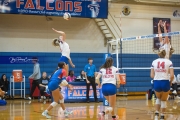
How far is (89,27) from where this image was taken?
782 inches

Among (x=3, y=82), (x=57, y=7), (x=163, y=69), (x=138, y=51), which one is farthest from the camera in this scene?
(x=138, y=51)

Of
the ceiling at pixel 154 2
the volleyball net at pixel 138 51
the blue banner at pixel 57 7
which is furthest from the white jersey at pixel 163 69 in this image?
the ceiling at pixel 154 2

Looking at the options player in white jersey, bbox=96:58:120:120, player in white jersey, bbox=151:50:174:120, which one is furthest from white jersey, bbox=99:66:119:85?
player in white jersey, bbox=151:50:174:120

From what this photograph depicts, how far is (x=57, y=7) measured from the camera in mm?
17484

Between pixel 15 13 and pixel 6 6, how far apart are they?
0.54 meters

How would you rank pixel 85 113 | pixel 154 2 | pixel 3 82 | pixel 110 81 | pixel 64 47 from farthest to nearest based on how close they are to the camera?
1. pixel 154 2
2. pixel 3 82
3. pixel 64 47
4. pixel 85 113
5. pixel 110 81

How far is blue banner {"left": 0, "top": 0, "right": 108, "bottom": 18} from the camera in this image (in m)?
16.8

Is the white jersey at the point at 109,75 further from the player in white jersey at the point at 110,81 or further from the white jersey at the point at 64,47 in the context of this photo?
the white jersey at the point at 64,47

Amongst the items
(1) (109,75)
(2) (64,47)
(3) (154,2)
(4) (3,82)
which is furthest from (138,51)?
(1) (109,75)

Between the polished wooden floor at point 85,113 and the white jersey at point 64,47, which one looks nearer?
the polished wooden floor at point 85,113

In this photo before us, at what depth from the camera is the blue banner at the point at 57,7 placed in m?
16.8

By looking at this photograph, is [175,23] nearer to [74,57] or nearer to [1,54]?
[74,57]

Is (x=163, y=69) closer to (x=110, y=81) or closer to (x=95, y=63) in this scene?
(x=110, y=81)

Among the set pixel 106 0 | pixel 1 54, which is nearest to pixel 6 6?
pixel 1 54
